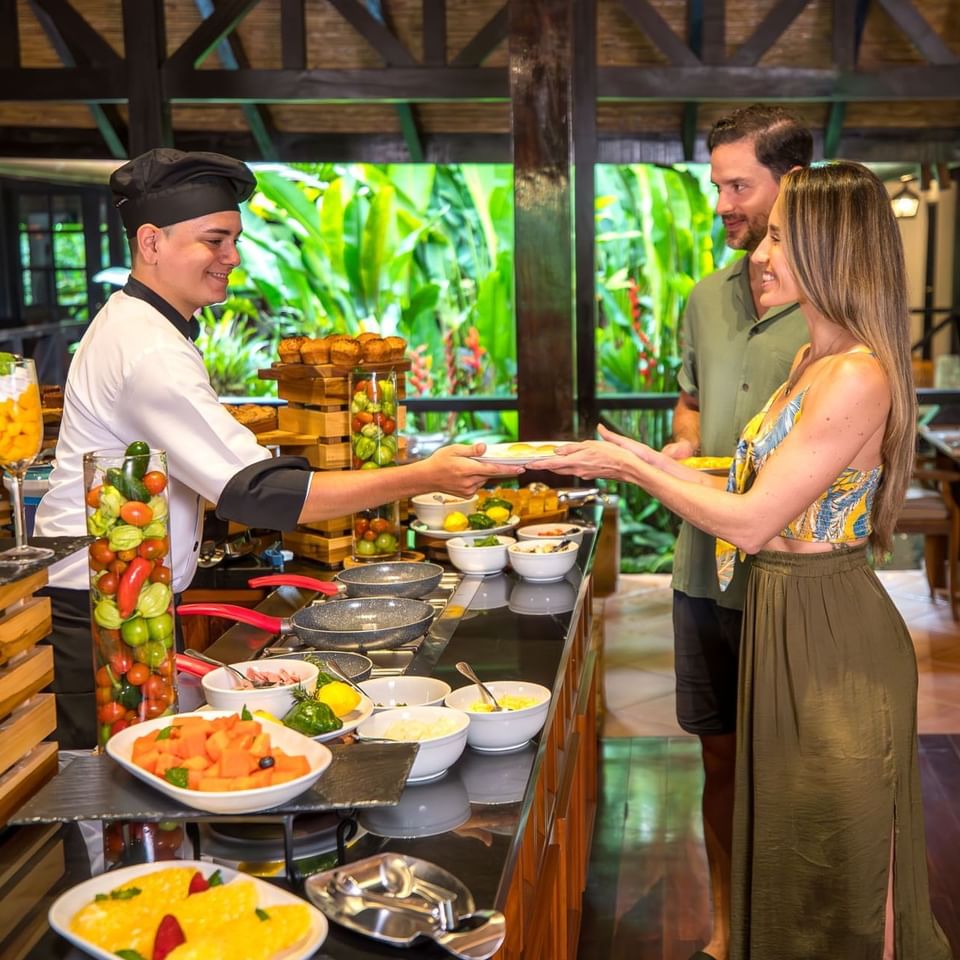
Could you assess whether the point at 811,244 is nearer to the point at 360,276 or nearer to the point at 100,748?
the point at 100,748

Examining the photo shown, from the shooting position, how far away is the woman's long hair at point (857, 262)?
8.11 ft

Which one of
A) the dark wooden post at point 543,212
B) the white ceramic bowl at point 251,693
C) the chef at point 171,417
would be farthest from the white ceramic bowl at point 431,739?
the dark wooden post at point 543,212

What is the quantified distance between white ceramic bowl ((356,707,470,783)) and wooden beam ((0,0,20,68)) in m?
5.07

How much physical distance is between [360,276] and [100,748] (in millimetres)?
7209

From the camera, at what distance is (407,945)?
4.57ft

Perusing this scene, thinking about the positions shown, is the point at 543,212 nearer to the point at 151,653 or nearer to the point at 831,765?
the point at 831,765

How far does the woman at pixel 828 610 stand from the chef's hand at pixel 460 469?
0.32 m

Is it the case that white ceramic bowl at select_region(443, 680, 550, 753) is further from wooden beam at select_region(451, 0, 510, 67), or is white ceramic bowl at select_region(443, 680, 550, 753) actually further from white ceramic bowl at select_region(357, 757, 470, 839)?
wooden beam at select_region(451, 0, 510, 67)

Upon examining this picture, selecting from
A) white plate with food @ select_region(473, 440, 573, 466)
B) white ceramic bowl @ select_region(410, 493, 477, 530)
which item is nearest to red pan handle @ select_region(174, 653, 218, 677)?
white plate with food @ select_region(473, 440, 573, 466)

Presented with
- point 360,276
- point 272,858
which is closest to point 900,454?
point 272,858

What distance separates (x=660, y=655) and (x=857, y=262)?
4.04 metres

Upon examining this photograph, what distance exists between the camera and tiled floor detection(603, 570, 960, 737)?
17.5 ft

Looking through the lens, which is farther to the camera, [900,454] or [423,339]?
[423,339]

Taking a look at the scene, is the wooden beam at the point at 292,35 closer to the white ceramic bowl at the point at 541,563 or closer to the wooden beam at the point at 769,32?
the wooden beam at the point at 769,32
